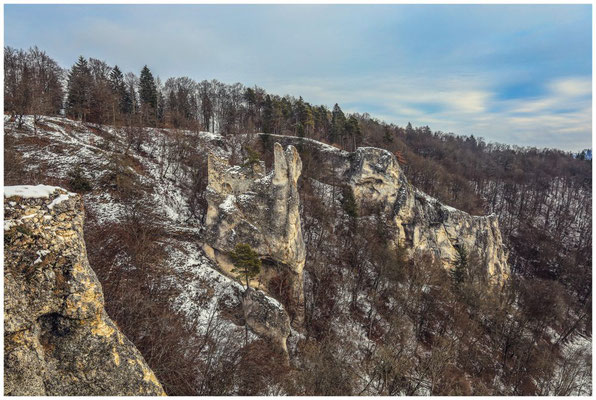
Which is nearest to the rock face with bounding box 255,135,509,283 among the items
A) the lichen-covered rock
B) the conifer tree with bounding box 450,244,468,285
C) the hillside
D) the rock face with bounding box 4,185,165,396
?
the hillside

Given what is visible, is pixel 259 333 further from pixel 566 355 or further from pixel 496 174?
pixel 496 174

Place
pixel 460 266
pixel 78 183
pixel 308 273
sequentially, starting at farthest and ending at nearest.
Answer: pixel 460 266
pixel 308 273
pixel 78 183

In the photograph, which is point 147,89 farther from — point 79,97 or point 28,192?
point 28,192

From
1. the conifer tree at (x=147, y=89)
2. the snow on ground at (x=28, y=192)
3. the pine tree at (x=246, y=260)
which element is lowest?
the pine tree at (x=246, y=260)

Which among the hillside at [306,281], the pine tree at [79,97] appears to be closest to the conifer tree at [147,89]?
the pine tree at [79,97]

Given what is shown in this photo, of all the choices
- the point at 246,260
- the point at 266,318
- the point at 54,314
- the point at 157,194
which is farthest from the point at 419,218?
the point at 54,314

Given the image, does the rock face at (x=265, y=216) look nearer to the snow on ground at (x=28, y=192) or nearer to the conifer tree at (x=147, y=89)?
the snow on ground at (x=28, y=192)
